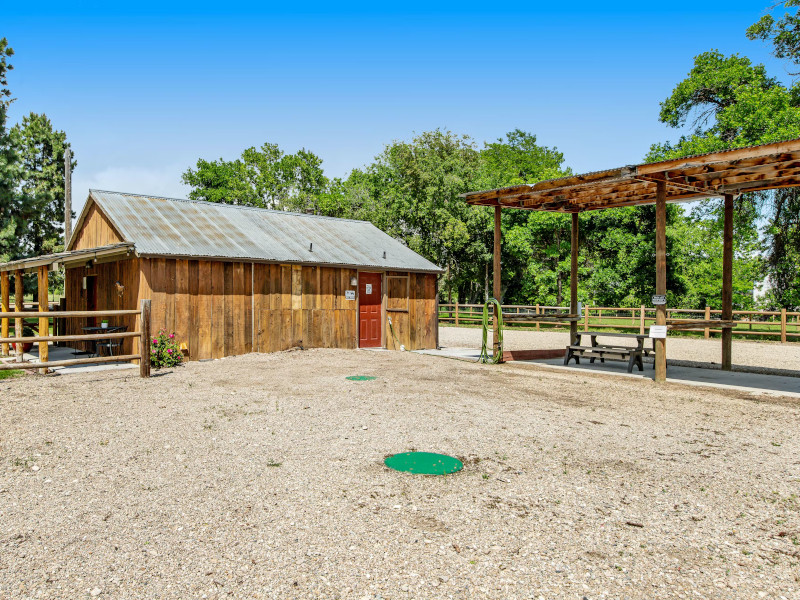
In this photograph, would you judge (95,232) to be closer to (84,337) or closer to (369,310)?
(84,337)

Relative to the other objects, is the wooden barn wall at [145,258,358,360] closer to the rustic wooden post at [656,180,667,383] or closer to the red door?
the red door

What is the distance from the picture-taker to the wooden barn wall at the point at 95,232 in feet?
43.8

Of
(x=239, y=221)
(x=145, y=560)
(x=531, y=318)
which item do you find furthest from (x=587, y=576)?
(x=239, y=221)

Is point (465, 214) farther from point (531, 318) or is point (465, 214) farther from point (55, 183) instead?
point (55, 183)

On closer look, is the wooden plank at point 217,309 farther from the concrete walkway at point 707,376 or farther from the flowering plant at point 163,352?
the concrete walkway at point 707,376

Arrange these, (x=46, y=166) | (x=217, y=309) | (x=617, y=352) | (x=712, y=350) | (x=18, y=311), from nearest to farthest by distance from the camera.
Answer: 1. (x=617, y=352)
2. (x=217, y=309)
3. (x=18, y=311)
4. (x=712, y=350)
5. (x=46, y=166)

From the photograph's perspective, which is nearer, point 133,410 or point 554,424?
point 554,424

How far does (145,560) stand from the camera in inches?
129

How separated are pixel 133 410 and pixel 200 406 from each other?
83 centimetres

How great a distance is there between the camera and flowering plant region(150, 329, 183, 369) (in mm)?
11523

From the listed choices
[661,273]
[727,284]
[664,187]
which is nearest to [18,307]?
[661,273]

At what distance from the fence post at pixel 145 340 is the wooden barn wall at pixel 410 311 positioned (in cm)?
716

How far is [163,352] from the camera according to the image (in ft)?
38.2

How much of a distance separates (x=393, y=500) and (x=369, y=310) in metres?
11.7
